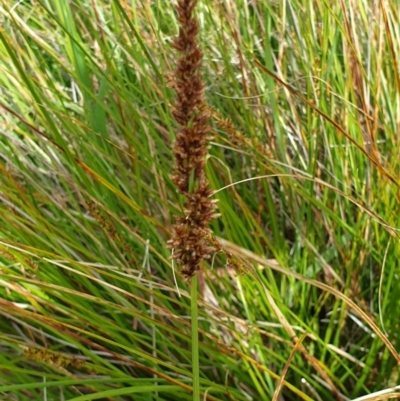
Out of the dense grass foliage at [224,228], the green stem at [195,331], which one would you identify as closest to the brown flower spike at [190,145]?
the green stem at [195,331]

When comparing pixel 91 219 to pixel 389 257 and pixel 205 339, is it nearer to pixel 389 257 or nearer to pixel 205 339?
pixel 205 339

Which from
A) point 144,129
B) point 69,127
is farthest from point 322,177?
point 69,127

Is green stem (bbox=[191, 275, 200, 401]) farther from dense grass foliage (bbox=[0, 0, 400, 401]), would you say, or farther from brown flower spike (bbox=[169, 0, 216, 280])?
dense grass foliage (bbox=[0, 0, 400, 401])

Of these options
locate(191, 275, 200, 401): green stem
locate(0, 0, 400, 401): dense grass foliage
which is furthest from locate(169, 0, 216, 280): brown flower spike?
locate(0, 0, 400, 401): dense grass foliage

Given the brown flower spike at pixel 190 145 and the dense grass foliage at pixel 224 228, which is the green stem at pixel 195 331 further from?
the dense grass foliage at pixel 224 228

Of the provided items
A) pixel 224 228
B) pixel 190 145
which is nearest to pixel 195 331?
pixel 190 145

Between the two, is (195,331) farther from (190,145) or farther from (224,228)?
(224,228)

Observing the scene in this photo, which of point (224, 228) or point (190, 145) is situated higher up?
point (190, 145)
